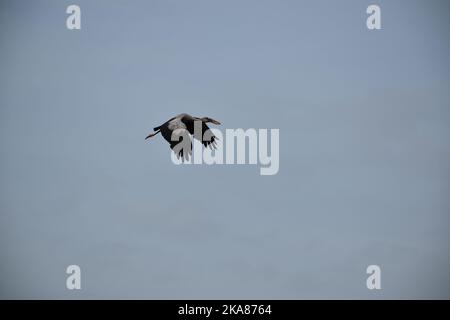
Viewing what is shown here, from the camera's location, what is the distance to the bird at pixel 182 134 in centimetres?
1505

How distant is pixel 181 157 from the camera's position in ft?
49.2

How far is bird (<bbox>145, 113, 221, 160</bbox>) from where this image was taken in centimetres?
1505

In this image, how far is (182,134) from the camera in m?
15.1
